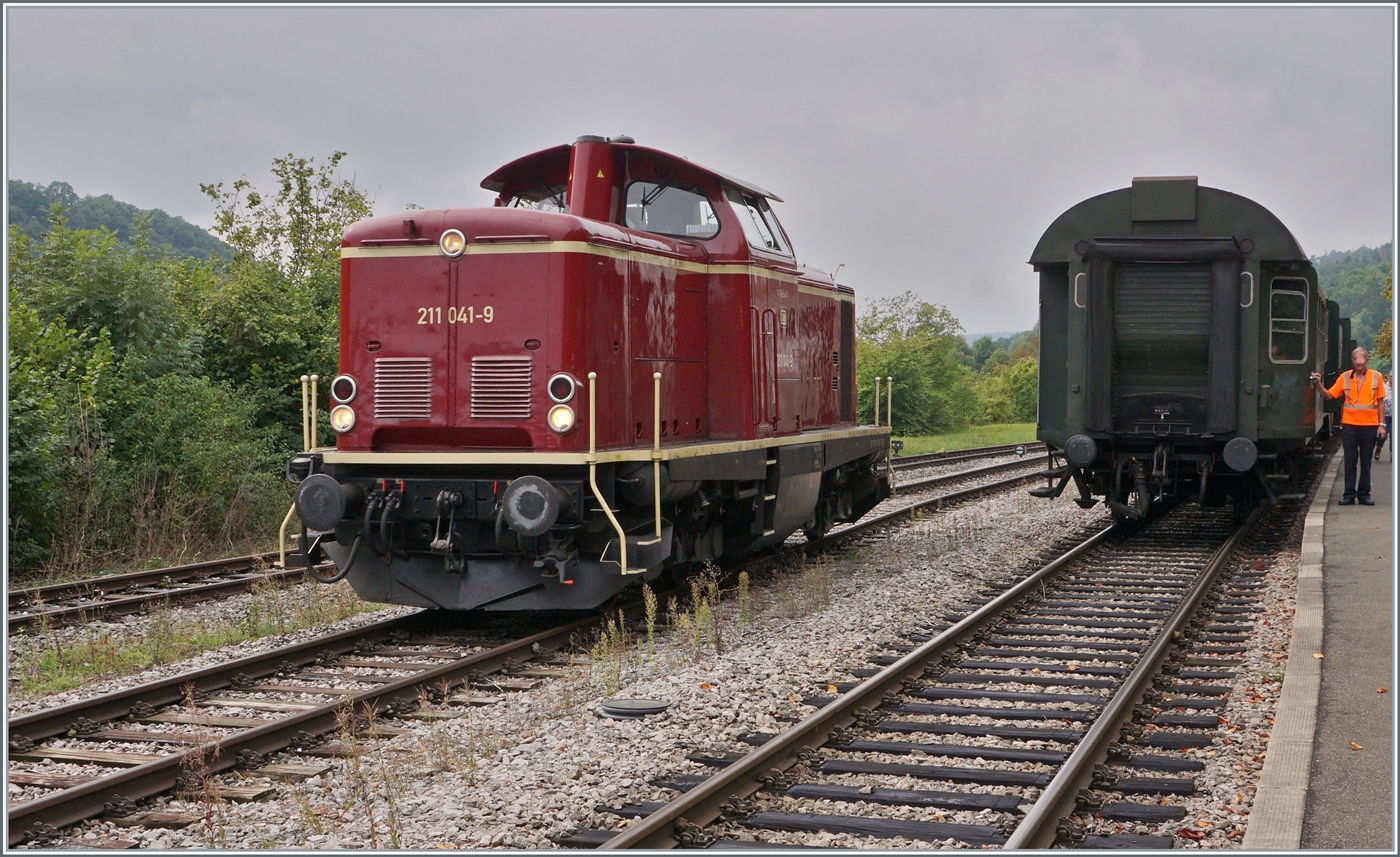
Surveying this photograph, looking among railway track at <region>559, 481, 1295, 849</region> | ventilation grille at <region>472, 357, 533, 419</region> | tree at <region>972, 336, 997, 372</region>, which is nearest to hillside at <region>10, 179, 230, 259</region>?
ventilation grille at <region>472, 357, 533, 419</region>

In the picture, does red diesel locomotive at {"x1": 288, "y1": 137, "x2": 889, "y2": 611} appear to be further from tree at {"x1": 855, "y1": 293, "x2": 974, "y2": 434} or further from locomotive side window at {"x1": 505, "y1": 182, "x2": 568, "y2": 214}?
tree at {"x1": 855, "y1": 293, "x2": 974, "y2": 434}

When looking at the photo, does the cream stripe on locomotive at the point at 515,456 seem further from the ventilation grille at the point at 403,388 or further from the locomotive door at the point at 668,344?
the locomotive door at the point at 668,344

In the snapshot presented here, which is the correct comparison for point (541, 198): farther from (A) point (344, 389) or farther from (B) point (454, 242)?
(A) point (344, 389)

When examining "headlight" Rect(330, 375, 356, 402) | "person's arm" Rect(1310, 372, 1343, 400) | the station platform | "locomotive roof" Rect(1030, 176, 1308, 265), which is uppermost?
"locomotive roof" Rect(1030, 176, 1308, 265)

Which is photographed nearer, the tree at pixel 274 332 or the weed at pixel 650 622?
the weed at pixel 650 622

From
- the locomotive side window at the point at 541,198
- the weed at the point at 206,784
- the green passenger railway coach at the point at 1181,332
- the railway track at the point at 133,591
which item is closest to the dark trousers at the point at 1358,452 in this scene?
the green passenger railway coach at the point at 1181,332

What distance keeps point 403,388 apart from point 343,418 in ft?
1.54

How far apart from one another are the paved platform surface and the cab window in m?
5.02

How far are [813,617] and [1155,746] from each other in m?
3.48

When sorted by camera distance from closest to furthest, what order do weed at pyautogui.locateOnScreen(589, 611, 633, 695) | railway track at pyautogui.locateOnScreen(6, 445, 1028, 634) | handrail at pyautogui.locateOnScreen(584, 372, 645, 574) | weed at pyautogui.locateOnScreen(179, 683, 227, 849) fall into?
weed at pyautogui.locateOnScreen(179, 683, 227, 849) → weed at pyautogui.locateOnScreen(589, 611, 633, 695) → handrail at pyautogui.locateOnScreen(584, 372, 645, 574) → railway track at pyautogui.locateOnScreen(6, 445, 1028, 634)

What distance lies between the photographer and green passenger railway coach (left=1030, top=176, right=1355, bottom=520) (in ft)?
38.9

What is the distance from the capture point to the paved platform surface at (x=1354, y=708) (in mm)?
4453

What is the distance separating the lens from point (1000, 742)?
594 cm

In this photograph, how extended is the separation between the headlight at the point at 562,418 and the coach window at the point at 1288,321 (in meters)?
7.62
